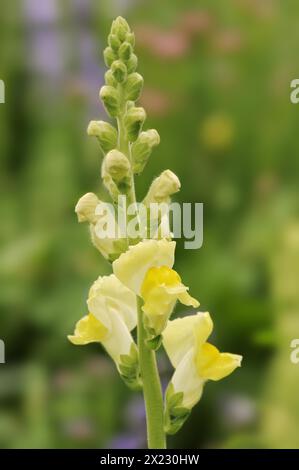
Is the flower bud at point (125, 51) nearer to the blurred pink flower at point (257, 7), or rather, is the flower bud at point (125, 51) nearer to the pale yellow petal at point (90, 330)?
the pale yellow petal at point (90, 330)

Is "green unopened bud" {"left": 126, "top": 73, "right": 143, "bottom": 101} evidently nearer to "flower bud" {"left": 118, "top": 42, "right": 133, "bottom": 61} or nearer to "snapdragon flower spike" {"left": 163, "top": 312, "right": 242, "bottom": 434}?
"flower bud" {"left": 118, "top": 42, "right": 133, "bottom": 61}

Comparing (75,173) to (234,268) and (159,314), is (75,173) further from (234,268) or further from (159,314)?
(159,314)

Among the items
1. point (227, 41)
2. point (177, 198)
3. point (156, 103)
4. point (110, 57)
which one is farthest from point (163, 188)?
point (227, 41)

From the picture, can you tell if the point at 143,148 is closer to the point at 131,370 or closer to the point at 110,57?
the point at 110,57

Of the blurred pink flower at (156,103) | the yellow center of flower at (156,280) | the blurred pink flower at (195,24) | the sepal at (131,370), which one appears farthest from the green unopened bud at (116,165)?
the blurred pink flower at (195,24)

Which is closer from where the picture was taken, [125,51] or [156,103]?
[125,51]

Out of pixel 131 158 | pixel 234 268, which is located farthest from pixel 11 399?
pixel 131 158
